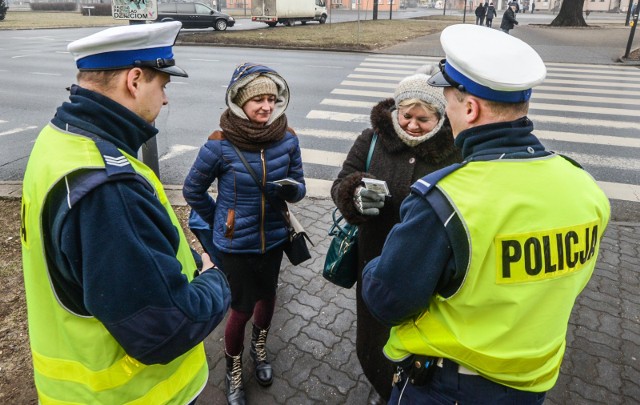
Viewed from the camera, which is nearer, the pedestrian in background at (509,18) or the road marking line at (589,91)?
the road marking line at (589,91)

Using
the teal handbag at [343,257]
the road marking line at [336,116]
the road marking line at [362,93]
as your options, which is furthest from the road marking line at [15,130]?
the teal handbag at [343,257]

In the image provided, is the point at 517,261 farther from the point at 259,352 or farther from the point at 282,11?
the point at 282,11

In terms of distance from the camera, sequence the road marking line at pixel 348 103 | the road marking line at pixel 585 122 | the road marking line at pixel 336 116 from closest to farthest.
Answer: the road marking line at pixel 585 122 → the road marking line at pixel 336 116 → the road marking line at pixel 348 103

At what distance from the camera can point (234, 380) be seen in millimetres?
2992

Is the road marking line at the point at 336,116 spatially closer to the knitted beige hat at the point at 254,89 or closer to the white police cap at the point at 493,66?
the knitted beige hat at the point at 254,89

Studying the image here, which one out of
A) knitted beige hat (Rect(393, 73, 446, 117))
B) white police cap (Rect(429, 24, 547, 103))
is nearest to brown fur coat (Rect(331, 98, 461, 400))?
knitted beige hat (Rect(393, 73, 446, 117))

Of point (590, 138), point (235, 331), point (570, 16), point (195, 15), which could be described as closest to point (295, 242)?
point (235, 331)

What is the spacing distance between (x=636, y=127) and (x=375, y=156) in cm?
826

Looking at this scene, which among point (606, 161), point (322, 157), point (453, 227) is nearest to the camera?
point (453, 227)

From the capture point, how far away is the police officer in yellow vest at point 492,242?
59.4 inches

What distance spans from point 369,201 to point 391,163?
320 millimetres

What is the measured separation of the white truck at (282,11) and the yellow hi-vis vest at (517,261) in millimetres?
29395

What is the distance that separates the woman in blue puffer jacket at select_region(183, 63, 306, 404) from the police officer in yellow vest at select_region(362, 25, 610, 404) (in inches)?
49.8

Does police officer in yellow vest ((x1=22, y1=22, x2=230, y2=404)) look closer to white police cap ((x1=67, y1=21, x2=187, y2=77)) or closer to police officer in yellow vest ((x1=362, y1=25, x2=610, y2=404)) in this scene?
white police cap ((x1=67, y1=21, x2=187, y2=77))
